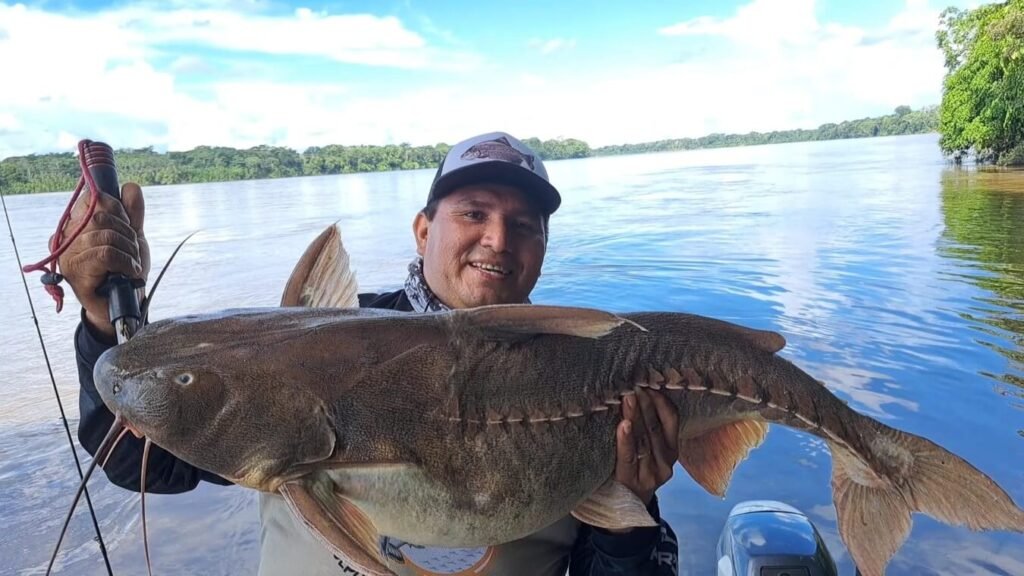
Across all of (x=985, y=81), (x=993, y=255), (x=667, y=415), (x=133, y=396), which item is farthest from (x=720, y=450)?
(x=985, y=81)

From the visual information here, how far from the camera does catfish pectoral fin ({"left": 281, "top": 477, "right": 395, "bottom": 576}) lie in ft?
5.45

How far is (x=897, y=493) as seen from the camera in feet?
7.50

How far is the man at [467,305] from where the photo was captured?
2.15 m

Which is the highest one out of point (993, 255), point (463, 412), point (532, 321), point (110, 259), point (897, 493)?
point (110, 259)

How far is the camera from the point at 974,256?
50.3ft

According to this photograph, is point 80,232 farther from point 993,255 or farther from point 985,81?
point 985,81

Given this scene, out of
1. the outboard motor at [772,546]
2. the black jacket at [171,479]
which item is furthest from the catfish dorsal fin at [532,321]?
the outboard motor at [772,546]

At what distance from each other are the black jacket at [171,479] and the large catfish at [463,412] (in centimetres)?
32

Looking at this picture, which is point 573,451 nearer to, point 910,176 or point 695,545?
point 695,545

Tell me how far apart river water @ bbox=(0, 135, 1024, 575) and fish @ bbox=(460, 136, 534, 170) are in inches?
156

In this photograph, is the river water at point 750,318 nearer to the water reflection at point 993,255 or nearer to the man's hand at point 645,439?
the water reflection at point 993,255

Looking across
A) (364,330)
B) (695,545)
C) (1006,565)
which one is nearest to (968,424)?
(1006,565)

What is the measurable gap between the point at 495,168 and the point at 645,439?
139 cm

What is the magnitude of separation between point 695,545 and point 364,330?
4.69 meters
